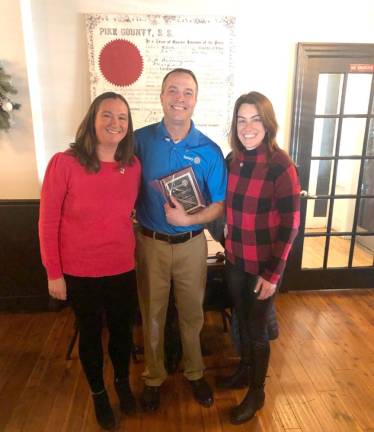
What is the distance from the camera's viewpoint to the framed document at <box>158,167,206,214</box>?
1552 mm

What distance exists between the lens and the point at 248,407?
66.6 inches

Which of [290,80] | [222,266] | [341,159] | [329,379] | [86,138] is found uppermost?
[290,80]

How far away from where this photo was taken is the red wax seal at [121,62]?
2.41 m

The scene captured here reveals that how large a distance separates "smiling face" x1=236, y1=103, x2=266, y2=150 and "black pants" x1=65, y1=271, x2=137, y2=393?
76 centimetres

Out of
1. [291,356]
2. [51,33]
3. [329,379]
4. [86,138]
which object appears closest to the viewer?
[86,138]

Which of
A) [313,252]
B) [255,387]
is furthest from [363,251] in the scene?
[255,387]

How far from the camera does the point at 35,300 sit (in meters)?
2.59

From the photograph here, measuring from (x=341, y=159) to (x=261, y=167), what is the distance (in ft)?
5.11

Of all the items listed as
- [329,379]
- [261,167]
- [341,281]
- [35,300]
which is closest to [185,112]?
[261,167]

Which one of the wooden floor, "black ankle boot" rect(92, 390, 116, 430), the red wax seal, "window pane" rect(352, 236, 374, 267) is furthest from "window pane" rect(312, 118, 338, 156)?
"black ankle boot" rect(92, 390, 116, 430)

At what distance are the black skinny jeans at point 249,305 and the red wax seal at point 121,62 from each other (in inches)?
60.2

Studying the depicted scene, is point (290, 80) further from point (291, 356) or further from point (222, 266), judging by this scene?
point (291, 356)

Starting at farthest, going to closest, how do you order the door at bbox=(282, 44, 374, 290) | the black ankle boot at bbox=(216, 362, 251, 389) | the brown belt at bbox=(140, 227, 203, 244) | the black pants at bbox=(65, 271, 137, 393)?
the door at bbox=(282, 44, 374, 290) < the black ankle boot at bbox=(216, 362, 251, 389) < the brown belt at bbox=(140, 227, 203, 244) < the black pants at bbox=(65, 271, 137, 393)

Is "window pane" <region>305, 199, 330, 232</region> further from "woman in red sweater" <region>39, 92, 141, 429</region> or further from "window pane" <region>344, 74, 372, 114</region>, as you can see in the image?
"woman in red sweater" <region>39, 92, 141, 429</region>
